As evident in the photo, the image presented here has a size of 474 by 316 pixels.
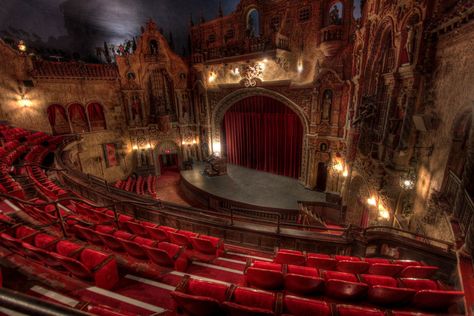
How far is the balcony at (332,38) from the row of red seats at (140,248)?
11.9 metres

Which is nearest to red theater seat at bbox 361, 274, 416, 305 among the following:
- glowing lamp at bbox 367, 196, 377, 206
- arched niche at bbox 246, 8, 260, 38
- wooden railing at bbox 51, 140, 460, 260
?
wooden railing at bbox 51, 140, 460, 260

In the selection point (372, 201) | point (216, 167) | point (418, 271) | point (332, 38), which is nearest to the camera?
point (418, 271)

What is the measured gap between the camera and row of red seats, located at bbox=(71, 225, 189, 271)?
3959mm

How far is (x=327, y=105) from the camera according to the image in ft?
40.1

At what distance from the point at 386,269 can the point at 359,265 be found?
1.60ft

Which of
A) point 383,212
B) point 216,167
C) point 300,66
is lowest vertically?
point 216,167

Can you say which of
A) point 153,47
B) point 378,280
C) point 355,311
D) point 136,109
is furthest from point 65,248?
point 153,47

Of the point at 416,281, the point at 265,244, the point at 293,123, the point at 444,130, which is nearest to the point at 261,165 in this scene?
the point at 293,123

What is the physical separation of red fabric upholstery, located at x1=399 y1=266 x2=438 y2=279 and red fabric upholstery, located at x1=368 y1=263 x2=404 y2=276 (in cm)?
9

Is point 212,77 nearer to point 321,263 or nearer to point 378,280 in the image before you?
point 321,263

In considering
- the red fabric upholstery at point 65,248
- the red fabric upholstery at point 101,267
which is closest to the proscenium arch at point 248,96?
the red fabric upholstery at point 101,267

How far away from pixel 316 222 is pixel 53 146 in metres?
14.9

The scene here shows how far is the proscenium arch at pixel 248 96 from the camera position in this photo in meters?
13.4

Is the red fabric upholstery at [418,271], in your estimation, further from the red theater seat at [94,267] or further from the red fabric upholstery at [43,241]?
the red fabric upholstery at [43,241]
